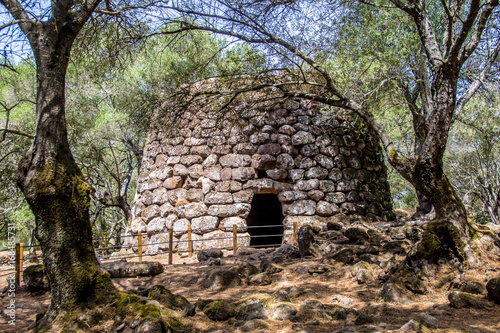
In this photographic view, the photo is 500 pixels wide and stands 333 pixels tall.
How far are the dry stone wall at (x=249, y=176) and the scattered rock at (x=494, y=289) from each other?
16.0ft

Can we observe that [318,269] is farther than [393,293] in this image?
Yes

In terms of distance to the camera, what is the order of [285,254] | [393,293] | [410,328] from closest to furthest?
1. [410,328]
2. [393,293]
3. [285,254]

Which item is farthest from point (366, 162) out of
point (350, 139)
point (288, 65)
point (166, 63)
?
point (166, 63)

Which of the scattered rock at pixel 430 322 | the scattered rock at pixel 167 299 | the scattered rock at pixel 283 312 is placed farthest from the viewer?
the scattered rock at pixel 167 299

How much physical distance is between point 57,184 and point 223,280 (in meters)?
2.80

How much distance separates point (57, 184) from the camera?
11.5ft

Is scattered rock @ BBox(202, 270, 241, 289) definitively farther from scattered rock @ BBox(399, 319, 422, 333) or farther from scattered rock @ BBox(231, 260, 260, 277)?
scattered rock @ BBox(399, 319, 422, 333)

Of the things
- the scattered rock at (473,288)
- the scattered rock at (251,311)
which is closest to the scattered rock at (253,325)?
the scattered rock at (251,311)

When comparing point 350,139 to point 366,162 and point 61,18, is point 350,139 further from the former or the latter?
point 61,18

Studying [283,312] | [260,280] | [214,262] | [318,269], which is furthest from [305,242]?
[283,312]

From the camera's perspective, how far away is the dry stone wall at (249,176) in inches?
337

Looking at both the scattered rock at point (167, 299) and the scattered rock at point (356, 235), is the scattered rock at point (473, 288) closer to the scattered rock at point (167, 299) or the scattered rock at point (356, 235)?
the scattered rock at point (356, 235)

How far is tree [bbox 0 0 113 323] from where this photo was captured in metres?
3.44

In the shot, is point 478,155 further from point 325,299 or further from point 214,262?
point 325,299
